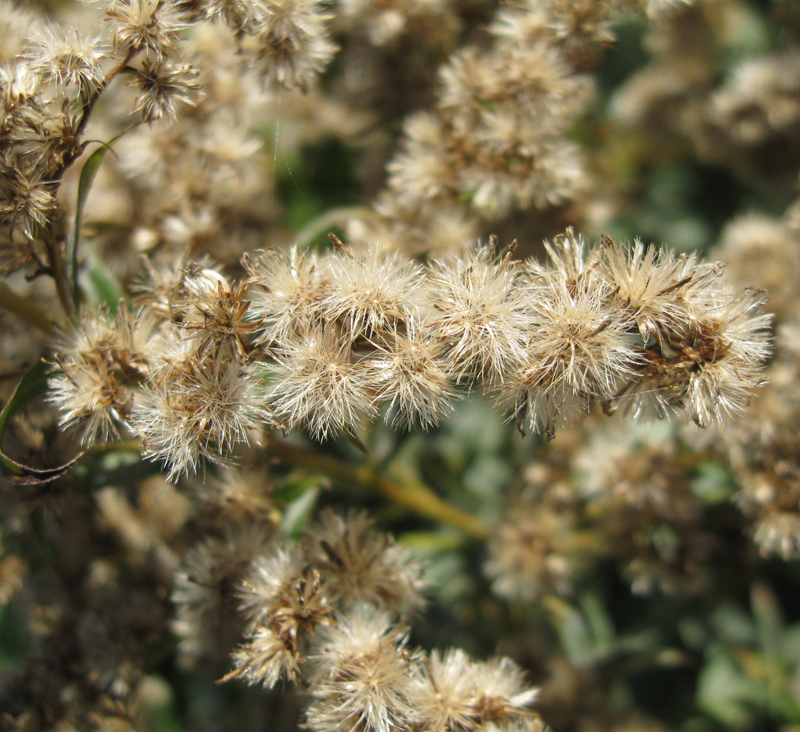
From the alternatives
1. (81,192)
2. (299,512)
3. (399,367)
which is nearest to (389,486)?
(299,512)

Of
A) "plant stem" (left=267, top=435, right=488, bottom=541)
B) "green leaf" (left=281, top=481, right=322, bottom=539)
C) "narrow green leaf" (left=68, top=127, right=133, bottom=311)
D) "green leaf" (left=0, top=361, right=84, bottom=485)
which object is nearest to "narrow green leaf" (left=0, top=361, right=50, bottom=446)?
"green leaf" (left=0, top=361, right=84, bottom=485)

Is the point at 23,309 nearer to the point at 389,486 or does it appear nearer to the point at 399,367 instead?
the point at 399,367

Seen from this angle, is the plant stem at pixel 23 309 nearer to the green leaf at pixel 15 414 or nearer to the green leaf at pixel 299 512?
the green leaf at pixel 15 414

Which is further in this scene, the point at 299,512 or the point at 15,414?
the point at 299,512

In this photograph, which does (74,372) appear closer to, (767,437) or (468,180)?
(468,180)

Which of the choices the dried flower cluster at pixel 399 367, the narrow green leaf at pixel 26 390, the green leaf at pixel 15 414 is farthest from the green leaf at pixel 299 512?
the narrow green leaf at pixel 26 390

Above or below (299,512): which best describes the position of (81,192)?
above

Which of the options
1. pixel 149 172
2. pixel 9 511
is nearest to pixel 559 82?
pixel 149 172
